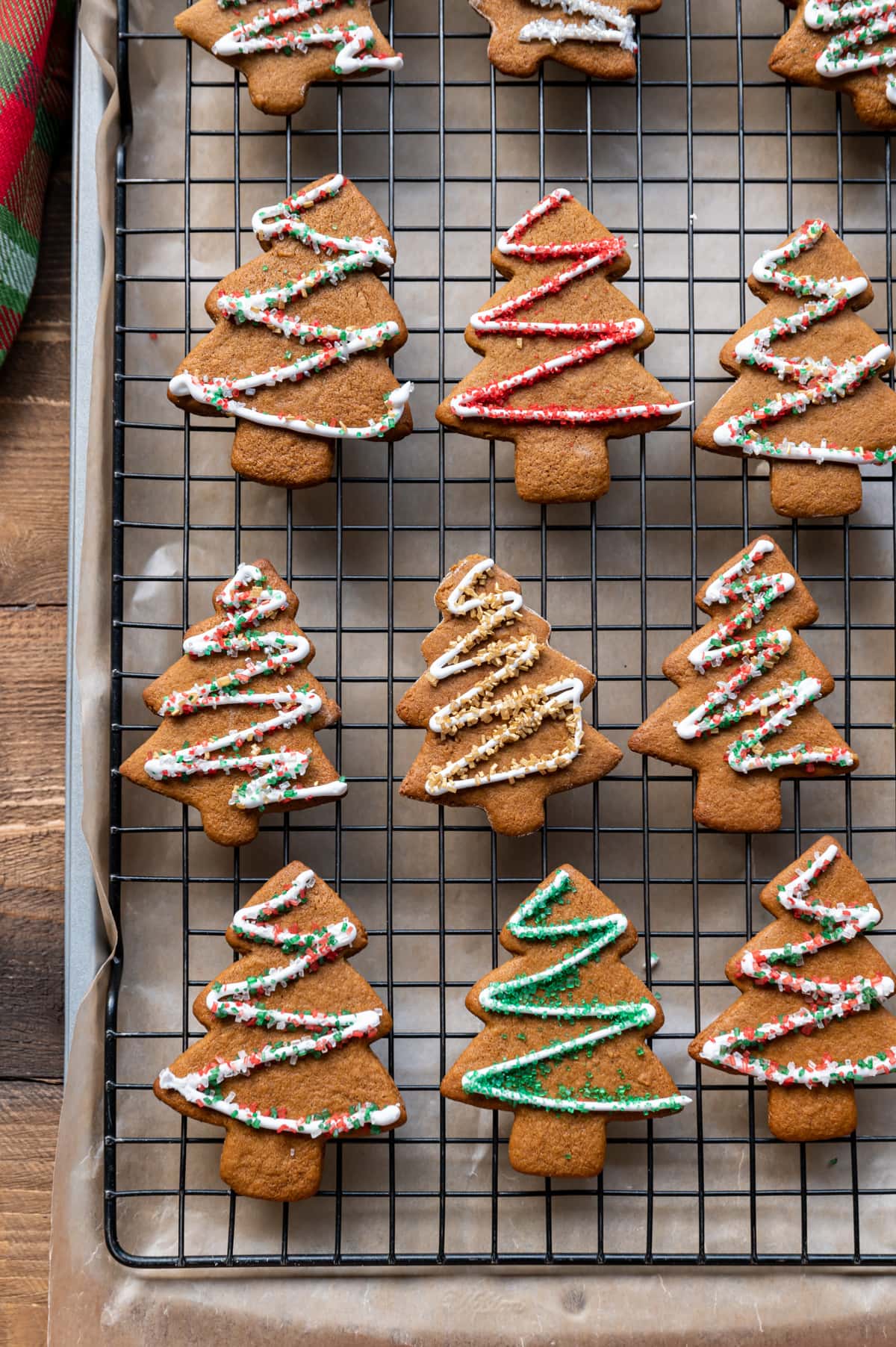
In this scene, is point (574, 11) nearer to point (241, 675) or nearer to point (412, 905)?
point (241, 675)

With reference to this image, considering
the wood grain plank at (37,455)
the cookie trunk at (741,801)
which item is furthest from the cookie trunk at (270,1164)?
the wood grain plank at (37,455)

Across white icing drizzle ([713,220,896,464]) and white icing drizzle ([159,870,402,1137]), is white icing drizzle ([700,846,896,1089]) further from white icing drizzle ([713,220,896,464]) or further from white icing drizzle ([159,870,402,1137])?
white icing drizzle ([713,220,896,464])

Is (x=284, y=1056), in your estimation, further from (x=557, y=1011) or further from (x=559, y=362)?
(x=559, y=362)

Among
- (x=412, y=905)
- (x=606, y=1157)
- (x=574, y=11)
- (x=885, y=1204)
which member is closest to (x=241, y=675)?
(x=412, y=905)

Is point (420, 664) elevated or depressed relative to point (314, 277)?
depressed

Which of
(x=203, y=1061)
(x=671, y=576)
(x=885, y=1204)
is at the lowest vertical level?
(x=885, y=1204)

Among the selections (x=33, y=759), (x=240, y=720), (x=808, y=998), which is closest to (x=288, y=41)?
(x=240, y=720)

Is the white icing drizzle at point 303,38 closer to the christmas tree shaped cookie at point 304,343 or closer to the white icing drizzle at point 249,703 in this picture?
the christmas tree shaped cookie at point 304,343
